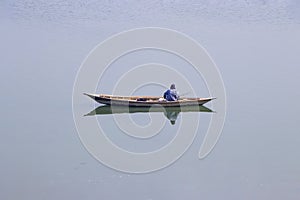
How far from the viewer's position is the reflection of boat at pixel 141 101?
37.1ft

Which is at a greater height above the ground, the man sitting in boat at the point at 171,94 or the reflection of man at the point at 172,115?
the man sitting in boat at the point at 171,94

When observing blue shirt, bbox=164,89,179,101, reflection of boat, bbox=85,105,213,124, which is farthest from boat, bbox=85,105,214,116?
blue shirt, bbox=164,89,179,101

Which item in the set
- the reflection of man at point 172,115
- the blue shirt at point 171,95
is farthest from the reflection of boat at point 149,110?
the blue shirt at point 171,95

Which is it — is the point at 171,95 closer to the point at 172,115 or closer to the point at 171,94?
the point at 171,94

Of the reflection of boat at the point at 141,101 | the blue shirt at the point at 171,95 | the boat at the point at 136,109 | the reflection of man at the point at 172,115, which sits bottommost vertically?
the reflection of man at the point at 172,115

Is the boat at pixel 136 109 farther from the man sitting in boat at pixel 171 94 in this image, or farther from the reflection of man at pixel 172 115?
the man sitting in boat at pixel 171 94

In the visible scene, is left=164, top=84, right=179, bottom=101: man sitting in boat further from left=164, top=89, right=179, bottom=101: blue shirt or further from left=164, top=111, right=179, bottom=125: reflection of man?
left=164, top=111, right=179, bottom=125: reflection of man

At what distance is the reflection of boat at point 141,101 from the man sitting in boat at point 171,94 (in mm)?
87

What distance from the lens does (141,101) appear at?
11289 millimetres

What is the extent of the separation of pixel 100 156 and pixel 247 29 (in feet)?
37.1

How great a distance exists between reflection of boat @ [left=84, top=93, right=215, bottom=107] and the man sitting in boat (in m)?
0.09

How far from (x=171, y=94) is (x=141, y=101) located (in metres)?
0.62

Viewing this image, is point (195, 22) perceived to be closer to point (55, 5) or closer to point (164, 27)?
point (164, 27)

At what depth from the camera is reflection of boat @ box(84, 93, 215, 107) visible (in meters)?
11.3
